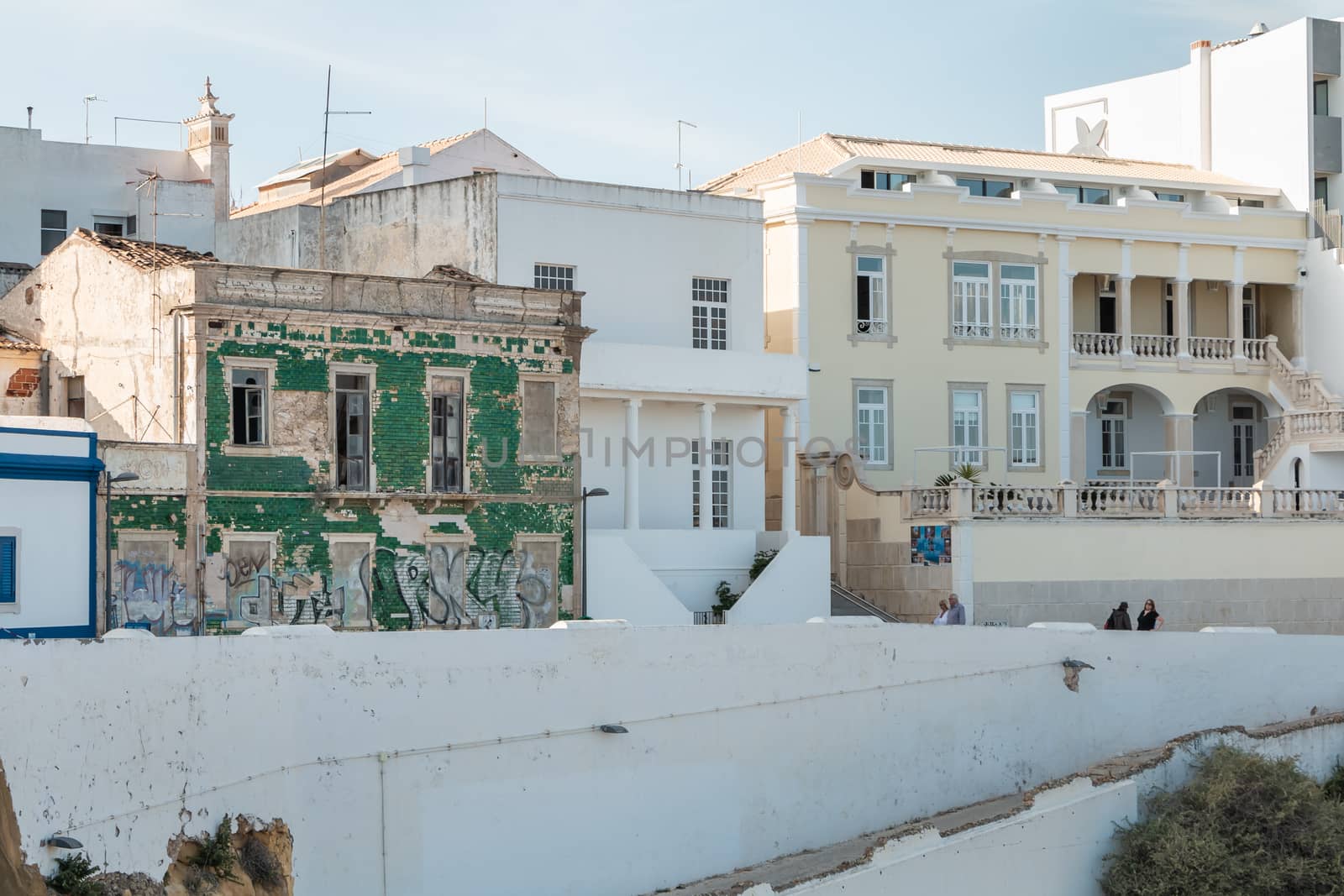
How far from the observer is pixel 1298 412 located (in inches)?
1788

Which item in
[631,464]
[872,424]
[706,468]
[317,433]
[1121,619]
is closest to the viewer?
[317,433]

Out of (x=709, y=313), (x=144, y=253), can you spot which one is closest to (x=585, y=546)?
(x=709, y=313)

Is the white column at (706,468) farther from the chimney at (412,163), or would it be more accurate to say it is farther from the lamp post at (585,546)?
the chimney at (412,163)

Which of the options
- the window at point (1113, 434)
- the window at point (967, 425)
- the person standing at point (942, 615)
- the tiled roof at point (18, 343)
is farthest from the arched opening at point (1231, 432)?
the tiled roof at point (18, 343)

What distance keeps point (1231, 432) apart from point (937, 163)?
11.3 m

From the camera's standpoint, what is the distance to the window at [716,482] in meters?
37.8

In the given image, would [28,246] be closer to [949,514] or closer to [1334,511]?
[949,514]

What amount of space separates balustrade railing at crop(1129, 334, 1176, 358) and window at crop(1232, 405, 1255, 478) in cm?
347

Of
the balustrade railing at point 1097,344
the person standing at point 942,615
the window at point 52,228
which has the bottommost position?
the person standing at point 942,615

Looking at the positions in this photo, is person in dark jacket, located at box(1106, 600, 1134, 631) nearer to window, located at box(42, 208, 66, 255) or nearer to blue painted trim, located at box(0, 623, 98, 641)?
blue painted trim, located at box(0, 623, 98, 641)

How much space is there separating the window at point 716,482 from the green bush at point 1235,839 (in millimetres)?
13307

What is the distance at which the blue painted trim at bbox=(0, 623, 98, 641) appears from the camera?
76.9ft

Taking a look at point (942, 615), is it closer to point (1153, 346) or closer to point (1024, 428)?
point (1024, 428)

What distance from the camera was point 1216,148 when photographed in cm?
5100
